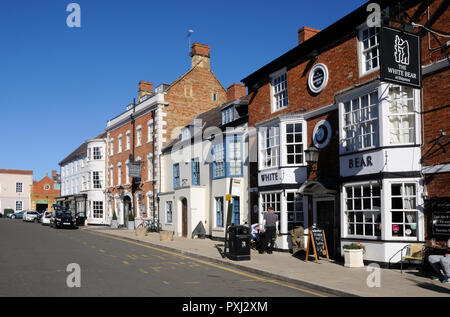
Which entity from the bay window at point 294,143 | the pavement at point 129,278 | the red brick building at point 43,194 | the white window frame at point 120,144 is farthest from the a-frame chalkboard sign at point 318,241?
the red brick building at point 43,194

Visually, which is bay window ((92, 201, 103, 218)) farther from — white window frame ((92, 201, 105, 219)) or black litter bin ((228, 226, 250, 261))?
black litter bin ((228, 226, 250, 261))

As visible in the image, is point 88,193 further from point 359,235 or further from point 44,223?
point 359,235

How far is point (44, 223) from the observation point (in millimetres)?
44062

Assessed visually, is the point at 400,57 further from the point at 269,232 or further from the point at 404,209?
the point at 269,232

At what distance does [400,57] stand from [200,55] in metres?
27.4

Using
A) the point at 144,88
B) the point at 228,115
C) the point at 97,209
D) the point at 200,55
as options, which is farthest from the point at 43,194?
the point at 228,115

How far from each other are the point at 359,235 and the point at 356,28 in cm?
710

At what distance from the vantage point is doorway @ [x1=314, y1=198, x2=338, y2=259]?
16.0m

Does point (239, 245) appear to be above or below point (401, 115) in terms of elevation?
below

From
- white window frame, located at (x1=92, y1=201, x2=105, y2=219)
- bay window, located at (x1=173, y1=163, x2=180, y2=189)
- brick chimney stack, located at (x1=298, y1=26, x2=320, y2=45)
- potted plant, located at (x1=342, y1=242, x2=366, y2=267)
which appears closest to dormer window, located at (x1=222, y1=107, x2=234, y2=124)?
brick chimney stack, located at (x1=298, y1=26, x2=320, y2=45)

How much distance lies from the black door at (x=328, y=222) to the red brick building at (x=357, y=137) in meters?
0.04

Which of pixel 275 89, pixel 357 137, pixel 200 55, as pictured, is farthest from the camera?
pixel 200 55

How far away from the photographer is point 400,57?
11.7 m
